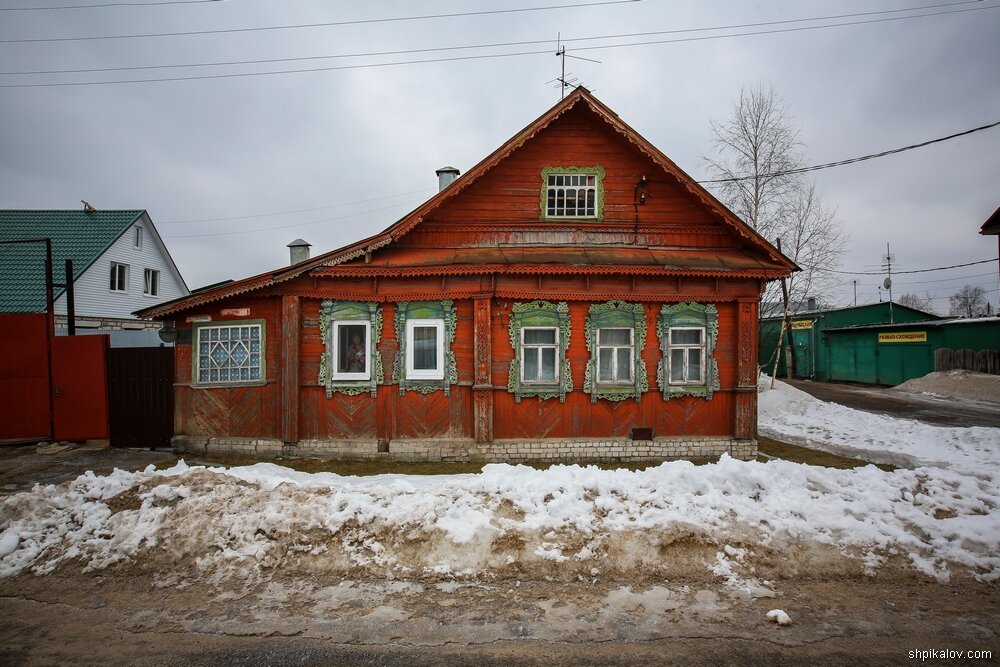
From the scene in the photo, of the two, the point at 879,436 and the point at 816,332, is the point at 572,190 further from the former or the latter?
the point at 816,332

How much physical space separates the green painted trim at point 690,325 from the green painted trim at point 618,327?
1.18 ft

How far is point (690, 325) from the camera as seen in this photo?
1088 cm

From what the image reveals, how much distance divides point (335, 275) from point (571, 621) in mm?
8010

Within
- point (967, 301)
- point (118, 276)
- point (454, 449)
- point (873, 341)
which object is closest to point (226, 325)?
point (454, 449)

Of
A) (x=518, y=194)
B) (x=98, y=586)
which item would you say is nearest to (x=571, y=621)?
(x=98, y=586)

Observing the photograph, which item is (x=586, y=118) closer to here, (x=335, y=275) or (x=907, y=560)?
(x=335, y=275)

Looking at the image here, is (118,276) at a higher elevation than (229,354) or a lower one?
higher

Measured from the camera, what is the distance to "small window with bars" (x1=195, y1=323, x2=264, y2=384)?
10586 millimetres

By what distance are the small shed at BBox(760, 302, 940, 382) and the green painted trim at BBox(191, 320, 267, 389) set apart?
99.4 ft

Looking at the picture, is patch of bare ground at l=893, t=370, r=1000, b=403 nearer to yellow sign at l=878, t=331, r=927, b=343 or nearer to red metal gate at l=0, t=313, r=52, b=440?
yellow sign at l=878, t=331, r=927, b=343

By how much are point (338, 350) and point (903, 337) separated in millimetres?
29401

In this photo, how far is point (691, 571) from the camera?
5129 mm

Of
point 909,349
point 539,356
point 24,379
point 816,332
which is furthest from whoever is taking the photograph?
point 816,332

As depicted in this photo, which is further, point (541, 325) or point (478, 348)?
point (541, 325)
